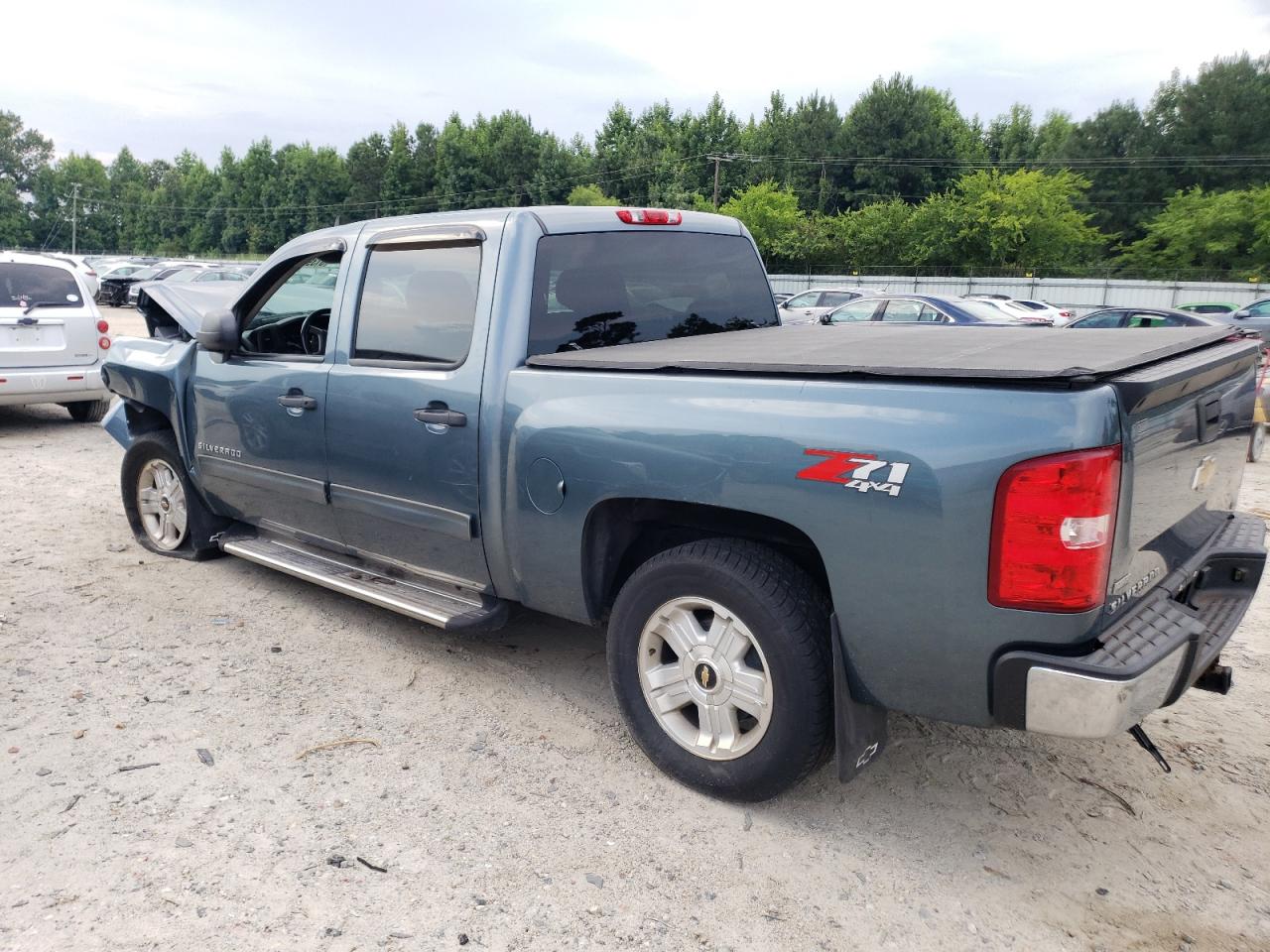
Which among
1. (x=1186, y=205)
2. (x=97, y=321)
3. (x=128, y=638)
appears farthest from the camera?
(x=1186, y=205)

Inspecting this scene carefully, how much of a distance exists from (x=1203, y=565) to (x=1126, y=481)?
2.99ft

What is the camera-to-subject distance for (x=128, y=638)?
4555mm

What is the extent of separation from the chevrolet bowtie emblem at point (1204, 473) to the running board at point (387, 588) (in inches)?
98.4

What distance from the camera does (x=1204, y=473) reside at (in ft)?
10.2

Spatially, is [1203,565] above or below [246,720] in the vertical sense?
above

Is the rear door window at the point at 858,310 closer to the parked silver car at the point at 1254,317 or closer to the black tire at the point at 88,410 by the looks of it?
the parked silver car at the point at 1254,317

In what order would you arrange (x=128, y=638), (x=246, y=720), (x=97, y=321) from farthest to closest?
(x=97, y=321) → (x=128, y=638) → (x=246, y=720)

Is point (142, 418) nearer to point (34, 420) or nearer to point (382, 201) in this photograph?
point (34, 420)

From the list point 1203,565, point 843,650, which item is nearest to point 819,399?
point 843,650

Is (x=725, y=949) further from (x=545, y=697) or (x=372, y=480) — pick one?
(x=372, y=480)

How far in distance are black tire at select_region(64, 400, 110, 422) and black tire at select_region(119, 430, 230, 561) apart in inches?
218

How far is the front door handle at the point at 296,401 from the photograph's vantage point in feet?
14.2

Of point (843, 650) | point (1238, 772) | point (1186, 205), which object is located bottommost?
point (1238, 772)

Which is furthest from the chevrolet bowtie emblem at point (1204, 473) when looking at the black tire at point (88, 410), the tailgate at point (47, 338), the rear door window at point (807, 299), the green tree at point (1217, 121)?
the green tree at point (1217, 121)
